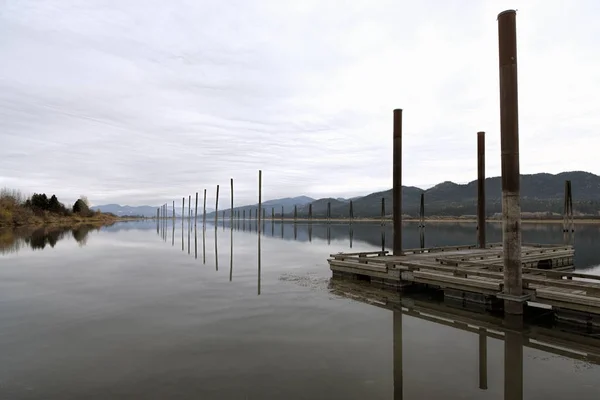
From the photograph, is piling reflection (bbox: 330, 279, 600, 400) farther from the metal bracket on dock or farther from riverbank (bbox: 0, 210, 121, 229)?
riverbank (bbox: 0, 210, 121, 229)

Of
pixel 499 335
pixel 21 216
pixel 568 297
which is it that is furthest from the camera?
pixel 21 216

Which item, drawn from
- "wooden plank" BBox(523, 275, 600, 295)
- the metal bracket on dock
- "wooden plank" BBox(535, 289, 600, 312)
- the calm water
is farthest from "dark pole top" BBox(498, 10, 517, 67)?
the calm water

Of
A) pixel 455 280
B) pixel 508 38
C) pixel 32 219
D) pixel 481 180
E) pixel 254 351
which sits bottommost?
pixel 254 351

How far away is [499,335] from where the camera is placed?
32.2 feet

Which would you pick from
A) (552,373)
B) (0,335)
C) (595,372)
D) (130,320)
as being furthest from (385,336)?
(0,335)

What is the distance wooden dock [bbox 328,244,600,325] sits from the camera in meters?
10.6

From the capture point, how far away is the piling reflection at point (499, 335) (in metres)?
7.41

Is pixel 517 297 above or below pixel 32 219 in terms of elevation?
below

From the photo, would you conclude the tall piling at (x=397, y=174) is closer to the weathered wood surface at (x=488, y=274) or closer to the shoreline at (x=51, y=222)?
the weathered wood surface at (x=488, y=274)

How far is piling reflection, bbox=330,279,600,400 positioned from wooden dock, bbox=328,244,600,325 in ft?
2.57

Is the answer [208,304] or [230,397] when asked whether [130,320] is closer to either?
[208,304]

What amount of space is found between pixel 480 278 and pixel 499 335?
3.94m

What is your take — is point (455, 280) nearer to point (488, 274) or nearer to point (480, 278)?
point (480, 278)

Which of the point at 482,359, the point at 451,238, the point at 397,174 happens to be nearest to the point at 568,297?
the point at 482,359
